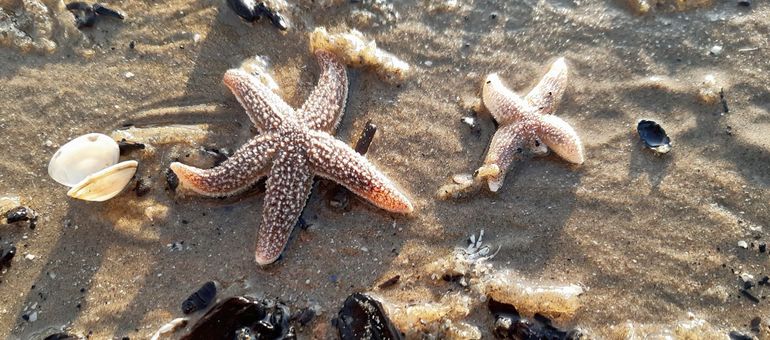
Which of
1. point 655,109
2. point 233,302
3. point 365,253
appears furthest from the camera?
point 655,109

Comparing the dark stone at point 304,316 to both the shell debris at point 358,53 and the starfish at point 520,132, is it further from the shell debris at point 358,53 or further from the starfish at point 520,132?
the shell debris at point 358,53

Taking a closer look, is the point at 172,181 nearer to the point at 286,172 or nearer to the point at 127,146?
the point at 127,146

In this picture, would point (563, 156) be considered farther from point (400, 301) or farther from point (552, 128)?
point (400, 301)

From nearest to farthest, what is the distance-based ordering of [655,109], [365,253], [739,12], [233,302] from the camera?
[233,302] < [365,253] < [655,109] < [739,12]

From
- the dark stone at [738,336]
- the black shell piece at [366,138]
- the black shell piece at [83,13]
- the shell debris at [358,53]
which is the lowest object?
the dark stone at [738,336]

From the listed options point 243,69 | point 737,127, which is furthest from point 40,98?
point 737,127

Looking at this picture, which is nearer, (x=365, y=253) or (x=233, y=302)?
(x=233, y=302)

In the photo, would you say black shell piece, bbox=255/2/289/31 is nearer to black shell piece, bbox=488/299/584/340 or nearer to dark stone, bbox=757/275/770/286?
black shell piece, bbox=488/299/584/340

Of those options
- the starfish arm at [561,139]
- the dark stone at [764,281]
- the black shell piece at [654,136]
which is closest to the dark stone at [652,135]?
the black shell piece at [654,136]
